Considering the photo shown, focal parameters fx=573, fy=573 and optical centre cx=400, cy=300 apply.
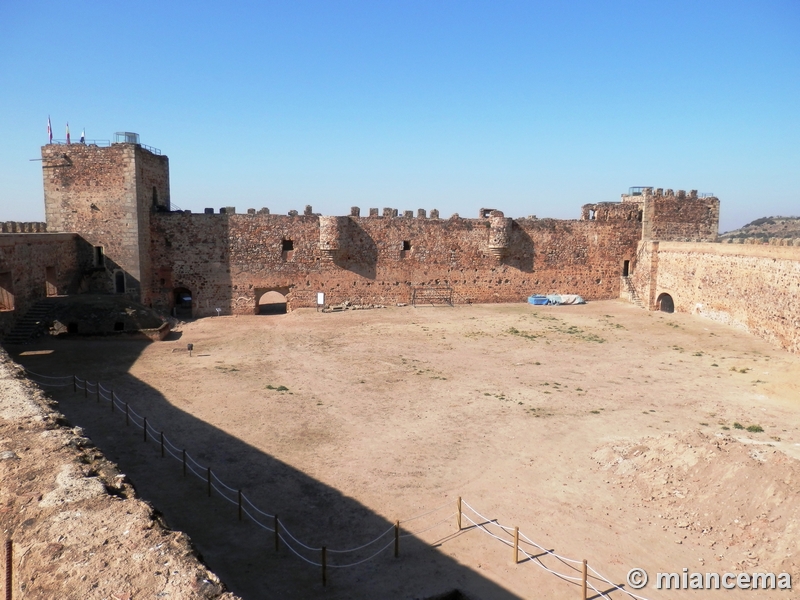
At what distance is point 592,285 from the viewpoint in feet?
85.8

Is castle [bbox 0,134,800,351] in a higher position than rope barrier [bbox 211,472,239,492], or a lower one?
higher

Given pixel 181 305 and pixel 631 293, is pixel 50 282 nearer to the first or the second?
pixel 181 305

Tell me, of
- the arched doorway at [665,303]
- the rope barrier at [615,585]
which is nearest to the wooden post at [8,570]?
the rope barrier at [615,585]

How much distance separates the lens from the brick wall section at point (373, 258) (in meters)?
22.0

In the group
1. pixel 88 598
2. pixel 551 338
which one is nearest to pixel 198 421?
pixel 88 598

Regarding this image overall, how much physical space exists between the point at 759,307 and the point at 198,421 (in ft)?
56.0

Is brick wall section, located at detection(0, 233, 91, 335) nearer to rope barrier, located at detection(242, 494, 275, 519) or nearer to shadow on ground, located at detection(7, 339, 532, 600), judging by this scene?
shadow on ground, located at detection(7, 339, 532, 600)

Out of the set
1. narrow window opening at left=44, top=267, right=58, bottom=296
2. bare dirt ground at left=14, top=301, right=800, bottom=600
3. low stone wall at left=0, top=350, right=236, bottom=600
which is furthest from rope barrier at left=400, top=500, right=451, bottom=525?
narrow window opening at left=44, top=267, right=58, bottom=296

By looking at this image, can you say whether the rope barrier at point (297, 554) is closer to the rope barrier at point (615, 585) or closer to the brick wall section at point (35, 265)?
the rope barrier at point (615, 585)

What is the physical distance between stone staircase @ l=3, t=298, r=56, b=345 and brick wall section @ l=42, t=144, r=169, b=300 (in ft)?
10.1

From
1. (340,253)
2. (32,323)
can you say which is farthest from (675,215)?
(32,323)

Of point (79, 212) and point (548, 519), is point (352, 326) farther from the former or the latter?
point (548, 519)

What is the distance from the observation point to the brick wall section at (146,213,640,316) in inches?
866

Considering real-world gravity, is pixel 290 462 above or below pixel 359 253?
below
